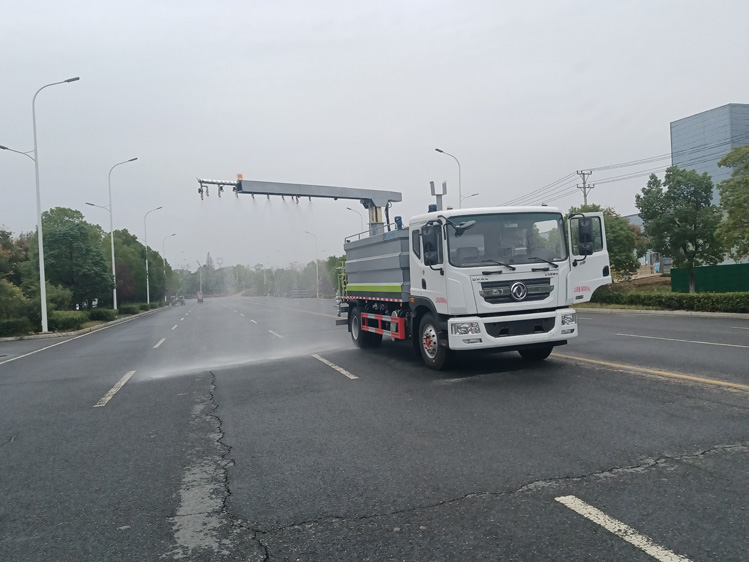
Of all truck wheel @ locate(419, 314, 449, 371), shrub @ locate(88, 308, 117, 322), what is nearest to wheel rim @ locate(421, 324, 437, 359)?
truck wheel @ locate(419, 314, 449, 371)

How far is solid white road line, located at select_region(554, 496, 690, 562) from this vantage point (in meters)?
3.30

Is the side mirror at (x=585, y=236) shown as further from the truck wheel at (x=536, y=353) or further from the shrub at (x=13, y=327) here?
the shrub at (x=13, y=327)

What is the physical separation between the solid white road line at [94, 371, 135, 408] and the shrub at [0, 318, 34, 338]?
17.9 metres

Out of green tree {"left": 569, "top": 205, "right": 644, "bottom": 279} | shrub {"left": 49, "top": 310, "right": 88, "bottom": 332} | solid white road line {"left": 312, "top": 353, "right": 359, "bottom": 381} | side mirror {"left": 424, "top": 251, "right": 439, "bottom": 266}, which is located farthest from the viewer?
green tree {"left": 569, "top": 205, "right": 644, "bottom": 279}

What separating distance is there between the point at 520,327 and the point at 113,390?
22.0 ft

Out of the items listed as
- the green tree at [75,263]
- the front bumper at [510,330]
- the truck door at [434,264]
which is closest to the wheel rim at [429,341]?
the truck door at [434,264]

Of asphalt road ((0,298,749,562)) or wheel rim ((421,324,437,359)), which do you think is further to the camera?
wheel rim ((421,324,437,359))

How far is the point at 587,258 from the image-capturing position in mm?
9547

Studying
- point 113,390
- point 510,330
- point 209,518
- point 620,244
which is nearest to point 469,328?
point 510,330

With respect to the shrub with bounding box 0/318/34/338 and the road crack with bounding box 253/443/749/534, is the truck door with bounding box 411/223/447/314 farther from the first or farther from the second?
the shrub with bounding box 0/318/34/338

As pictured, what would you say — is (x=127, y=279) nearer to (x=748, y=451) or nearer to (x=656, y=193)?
(x=656, y=193)

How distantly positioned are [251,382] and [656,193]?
1053 inches

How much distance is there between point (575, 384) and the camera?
8062 millimetres

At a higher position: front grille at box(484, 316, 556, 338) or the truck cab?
the truck cab
